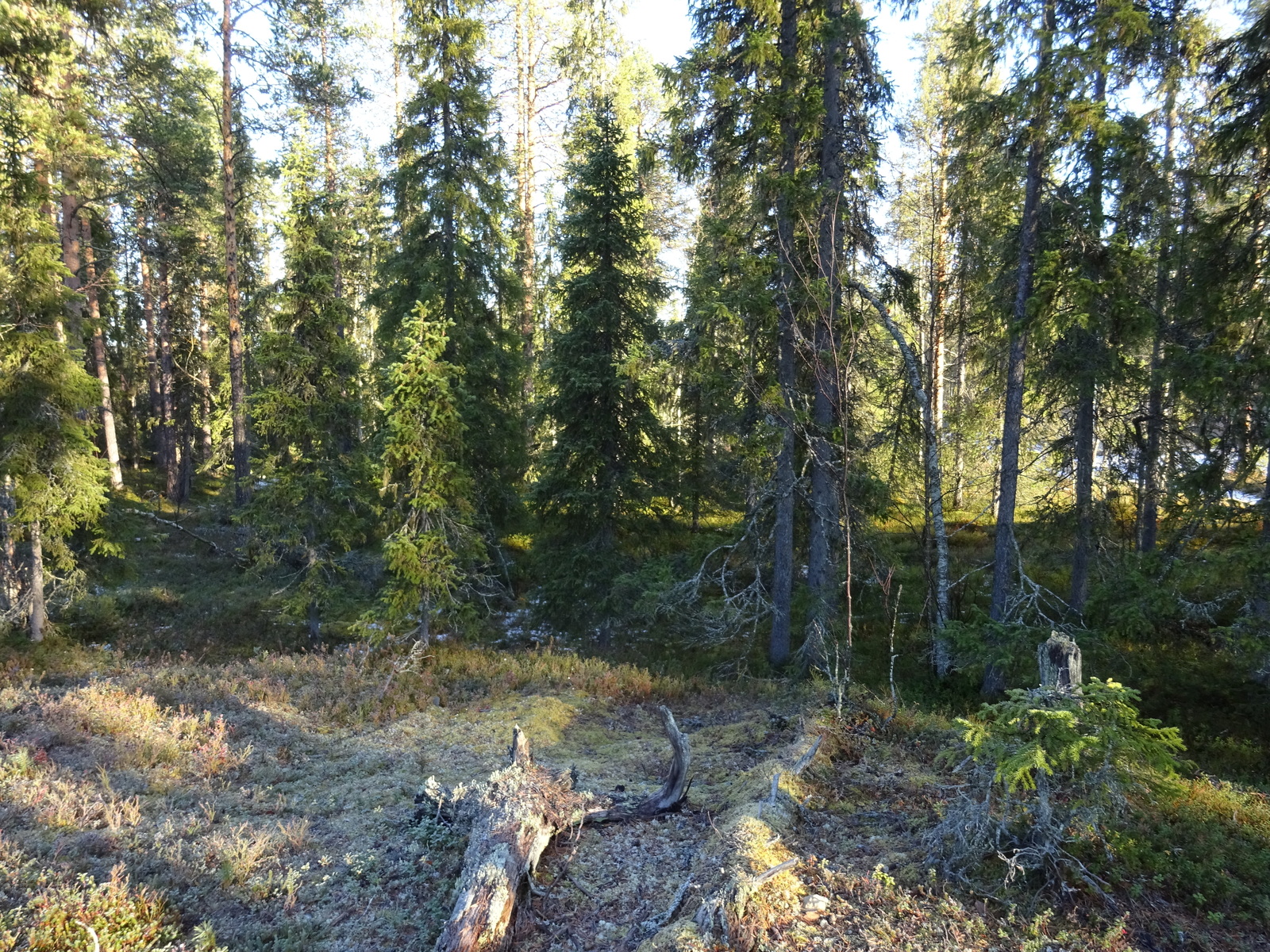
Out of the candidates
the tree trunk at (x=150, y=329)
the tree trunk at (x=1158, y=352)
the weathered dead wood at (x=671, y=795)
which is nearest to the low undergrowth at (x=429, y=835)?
the weathered dead wood at (x=671, y=795)

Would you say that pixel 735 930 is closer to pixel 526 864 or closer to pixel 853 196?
pixel 526 864

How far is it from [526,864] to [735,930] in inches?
67.6

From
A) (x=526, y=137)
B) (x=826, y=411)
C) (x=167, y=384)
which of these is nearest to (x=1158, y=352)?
(x=826, y=411)

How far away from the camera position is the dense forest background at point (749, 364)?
10.5 metres

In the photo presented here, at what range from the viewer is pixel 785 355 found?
12.4m

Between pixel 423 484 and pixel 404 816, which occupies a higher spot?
pixel 423 484

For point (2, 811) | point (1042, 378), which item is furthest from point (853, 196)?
point (2, 811)

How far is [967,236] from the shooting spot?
14.7m

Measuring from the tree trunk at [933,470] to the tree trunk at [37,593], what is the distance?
56.1 feet

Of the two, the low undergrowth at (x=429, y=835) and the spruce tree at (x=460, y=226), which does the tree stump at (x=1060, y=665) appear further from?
the spruce tree at (x=460, y=226)

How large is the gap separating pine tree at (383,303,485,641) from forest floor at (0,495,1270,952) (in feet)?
5.20

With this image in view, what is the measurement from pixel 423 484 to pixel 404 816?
684 cm

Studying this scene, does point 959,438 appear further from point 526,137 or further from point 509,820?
point 526,137

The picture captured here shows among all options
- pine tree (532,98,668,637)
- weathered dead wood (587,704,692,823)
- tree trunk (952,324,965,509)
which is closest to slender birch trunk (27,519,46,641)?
pine tree (532,98,668,637)
